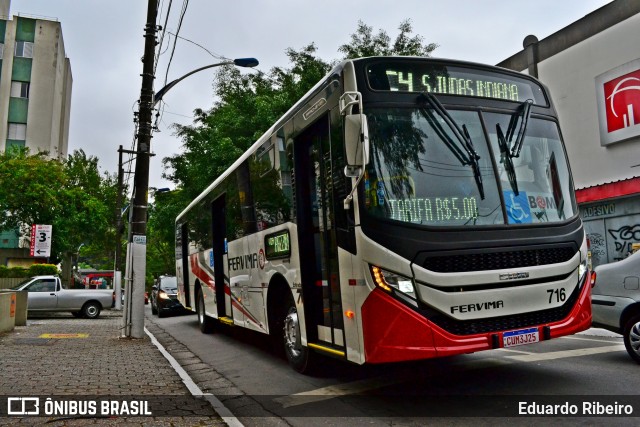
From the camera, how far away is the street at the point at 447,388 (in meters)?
5.02

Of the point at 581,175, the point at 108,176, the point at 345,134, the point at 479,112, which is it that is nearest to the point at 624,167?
the point at 581,175

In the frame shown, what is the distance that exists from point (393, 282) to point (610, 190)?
41.9 ft

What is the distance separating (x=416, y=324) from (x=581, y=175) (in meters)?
13.9

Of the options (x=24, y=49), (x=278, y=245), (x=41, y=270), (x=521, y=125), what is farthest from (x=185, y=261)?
(x=24, y=49)

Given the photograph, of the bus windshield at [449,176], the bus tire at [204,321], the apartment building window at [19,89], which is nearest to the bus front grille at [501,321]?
the bus windshield at [449,176]

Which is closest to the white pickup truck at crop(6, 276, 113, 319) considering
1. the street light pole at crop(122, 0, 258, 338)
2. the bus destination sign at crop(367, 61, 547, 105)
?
the street light pole at crop(122, 0, 258, 338)

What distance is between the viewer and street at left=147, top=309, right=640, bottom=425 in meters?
5.02

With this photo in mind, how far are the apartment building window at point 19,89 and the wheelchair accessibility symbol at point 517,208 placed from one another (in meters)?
46.2

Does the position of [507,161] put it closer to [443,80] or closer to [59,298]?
[443,80]

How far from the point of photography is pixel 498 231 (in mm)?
5223

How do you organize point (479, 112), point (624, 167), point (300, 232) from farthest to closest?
point (624, 167) < point (300, 232) < point (479, 112)

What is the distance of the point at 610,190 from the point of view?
15.2 meters

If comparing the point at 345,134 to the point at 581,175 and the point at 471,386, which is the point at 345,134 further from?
the point at 581,175

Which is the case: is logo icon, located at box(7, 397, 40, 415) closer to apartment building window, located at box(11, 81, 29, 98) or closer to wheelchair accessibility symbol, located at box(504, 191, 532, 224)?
wheelchair accessibility symbol, located at box(504, 191, 532, 224)
